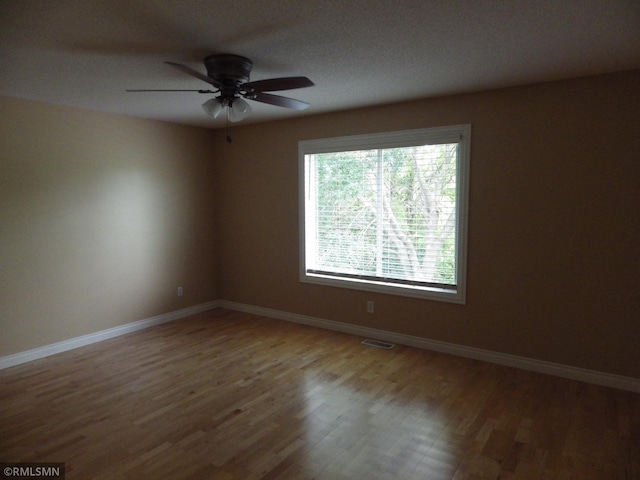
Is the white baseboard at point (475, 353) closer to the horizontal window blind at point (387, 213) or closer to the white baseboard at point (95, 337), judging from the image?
the horizontal window blind at point (387, 213)

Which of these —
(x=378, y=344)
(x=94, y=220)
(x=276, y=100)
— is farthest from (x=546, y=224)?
(x=94, y=220)

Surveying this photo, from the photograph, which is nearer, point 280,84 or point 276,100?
point 280,84

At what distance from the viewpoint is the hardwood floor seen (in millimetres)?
2236

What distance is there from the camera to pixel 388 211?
418 cm

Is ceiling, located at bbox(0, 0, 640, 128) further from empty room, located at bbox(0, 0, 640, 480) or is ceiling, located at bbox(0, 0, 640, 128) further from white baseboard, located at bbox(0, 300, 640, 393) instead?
white baseboard, located at bbox(0, 300, 640, 393)

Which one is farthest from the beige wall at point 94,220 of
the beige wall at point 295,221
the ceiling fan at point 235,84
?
the ceiling fan at point 235,84

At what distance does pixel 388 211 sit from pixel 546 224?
1.47 meters

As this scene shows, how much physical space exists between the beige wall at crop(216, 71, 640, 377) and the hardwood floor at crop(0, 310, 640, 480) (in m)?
0.34

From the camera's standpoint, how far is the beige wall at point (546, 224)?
303 centimetres

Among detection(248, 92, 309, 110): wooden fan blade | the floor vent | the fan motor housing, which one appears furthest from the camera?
the floor vent

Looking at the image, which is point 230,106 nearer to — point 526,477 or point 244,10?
point 244,10

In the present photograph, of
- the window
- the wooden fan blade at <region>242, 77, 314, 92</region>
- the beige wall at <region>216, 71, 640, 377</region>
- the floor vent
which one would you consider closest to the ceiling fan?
the wooden fan blade at <region>242, 77, 314, 92</region>

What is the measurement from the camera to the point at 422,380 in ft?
10.8

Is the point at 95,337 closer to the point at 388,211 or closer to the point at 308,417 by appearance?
the point at 308,417
